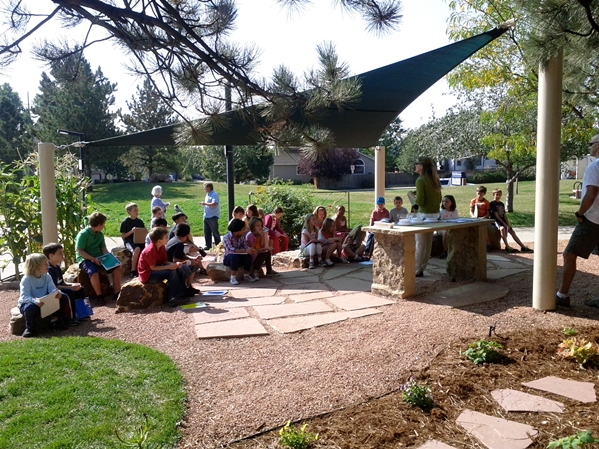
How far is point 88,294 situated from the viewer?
639 centimetres

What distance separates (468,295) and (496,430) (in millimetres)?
3234

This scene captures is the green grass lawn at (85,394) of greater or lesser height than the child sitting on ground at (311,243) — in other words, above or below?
below

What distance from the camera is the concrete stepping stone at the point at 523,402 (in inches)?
122

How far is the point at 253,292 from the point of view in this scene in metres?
6.53

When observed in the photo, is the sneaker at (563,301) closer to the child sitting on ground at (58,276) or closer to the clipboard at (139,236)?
Answer: the child sitting on ground at (58,276)

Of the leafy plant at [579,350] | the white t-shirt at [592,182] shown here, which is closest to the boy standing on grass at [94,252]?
the leafy plant at [579,350]

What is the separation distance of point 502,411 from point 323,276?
450 centimetres

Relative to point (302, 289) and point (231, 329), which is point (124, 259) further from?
point (231, 329)

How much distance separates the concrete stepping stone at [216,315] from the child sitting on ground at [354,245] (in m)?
3.39

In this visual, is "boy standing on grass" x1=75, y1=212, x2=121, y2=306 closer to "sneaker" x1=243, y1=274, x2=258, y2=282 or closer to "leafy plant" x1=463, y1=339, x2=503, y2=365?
"sneaker" x1=243, y1=274, x2=258, y2=282

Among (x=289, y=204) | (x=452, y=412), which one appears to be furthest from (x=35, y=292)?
(x=289, y=204)

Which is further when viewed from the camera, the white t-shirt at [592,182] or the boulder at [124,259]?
the boulder at [124,259]

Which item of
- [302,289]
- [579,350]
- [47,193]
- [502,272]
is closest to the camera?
[579,350]

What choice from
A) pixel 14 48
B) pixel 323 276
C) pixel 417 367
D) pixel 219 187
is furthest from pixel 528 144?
pixel 219 187
